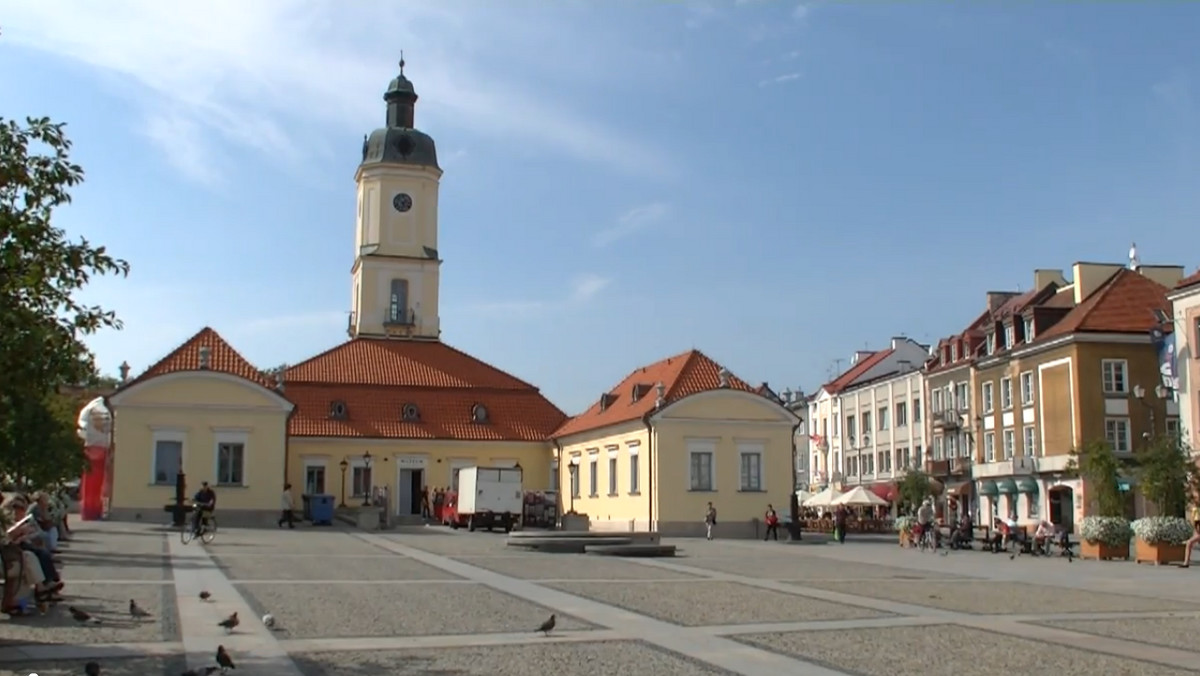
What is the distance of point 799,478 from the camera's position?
9381 centimetres

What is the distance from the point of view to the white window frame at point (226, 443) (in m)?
47.3

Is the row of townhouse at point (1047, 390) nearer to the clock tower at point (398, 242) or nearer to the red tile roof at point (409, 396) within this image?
the red tile roof at point (409, 396)

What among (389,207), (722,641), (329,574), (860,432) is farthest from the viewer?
(860,432)

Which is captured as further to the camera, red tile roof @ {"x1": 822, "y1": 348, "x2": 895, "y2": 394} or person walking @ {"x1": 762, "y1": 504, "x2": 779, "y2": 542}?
red tile roof @ {"x1": 822, "y1": 348, "x2": 895, "y2": 394}

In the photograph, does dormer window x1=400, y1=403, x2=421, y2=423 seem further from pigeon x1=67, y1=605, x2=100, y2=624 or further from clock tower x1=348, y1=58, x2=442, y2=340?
pigeon x1=67, y1=605, x2=100, y2=624

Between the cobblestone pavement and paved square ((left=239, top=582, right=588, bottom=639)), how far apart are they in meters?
0.04

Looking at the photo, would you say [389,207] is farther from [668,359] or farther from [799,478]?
[799,478]

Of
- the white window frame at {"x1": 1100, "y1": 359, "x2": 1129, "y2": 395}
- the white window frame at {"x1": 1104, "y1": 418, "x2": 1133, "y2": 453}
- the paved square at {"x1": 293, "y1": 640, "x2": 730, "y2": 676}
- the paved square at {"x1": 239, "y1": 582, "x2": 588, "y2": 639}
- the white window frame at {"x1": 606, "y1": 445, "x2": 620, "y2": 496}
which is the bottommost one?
the paved square at {"x1": 293, "y1": 640, "x2": 730, "y2": 676}

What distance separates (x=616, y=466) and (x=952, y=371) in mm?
24773

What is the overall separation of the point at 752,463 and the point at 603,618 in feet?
108

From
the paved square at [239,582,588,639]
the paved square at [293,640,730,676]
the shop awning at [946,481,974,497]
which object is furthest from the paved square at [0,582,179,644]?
the shop awning at [946,481,974,497]

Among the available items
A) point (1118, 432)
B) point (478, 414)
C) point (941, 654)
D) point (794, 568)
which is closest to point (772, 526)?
point (794, 568)

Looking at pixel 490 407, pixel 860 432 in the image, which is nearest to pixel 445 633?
pixel 490 407

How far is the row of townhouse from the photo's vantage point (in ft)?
173
